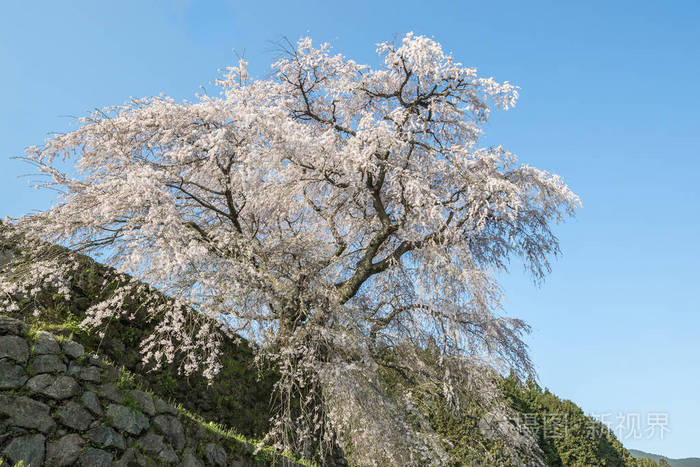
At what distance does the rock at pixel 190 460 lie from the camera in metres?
6.27

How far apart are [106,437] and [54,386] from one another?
0.85 m

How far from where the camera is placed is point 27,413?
5367 millimetres

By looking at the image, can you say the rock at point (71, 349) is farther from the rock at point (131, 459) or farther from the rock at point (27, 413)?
the rock at point (131, 459)

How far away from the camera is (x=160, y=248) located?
260 inches

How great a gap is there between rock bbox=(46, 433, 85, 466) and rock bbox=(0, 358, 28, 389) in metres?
0.81

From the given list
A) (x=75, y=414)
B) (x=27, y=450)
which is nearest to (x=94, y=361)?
(x=75, y=414)

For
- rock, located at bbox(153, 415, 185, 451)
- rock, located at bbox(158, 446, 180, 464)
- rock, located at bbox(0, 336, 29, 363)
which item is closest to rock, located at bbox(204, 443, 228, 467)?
rock, located at bbox(153, 415, 185, 451)

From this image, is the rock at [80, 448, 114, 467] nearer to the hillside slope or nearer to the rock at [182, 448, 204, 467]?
the hillside slope

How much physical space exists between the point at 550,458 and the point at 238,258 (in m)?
12.0

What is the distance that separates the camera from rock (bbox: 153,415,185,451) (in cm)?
625

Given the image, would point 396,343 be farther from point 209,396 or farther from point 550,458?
point 550,458

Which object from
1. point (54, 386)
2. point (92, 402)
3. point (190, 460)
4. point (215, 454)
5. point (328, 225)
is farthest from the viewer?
point (328, 225)

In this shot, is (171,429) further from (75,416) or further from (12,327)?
(12,327)

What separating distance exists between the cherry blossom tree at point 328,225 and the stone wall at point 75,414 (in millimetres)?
1148
